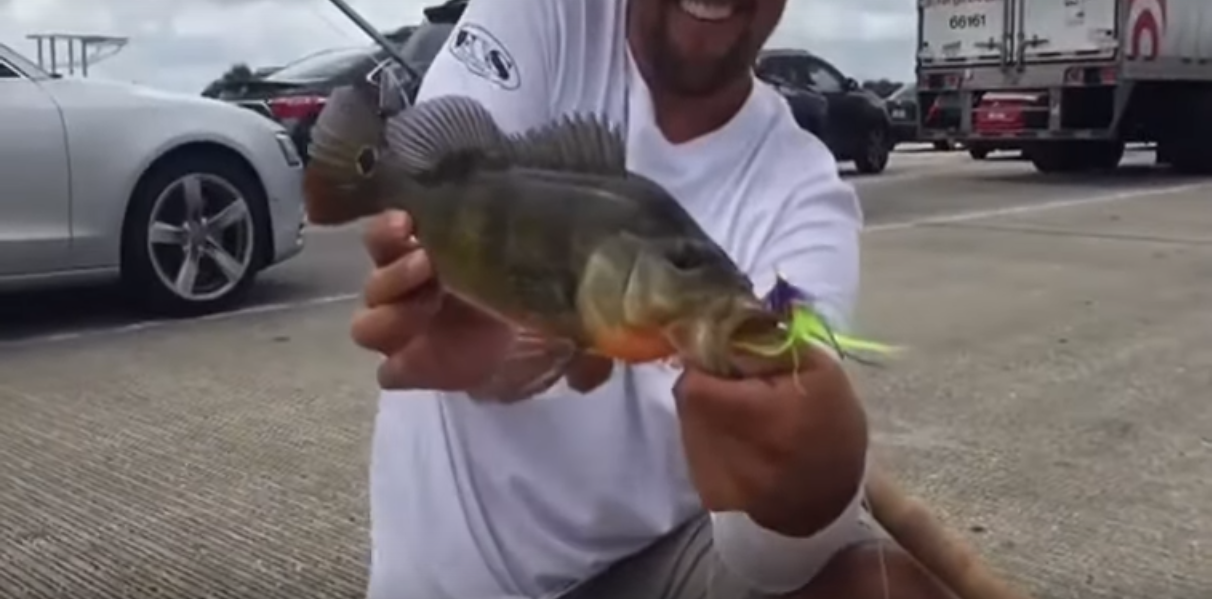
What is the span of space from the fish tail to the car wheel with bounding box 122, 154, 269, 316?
17.7 ft

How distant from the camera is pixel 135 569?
3.54 meters

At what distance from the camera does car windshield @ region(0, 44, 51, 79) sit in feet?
21.0

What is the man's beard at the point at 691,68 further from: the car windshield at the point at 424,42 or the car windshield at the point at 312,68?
the car windshield at the point at 312,68

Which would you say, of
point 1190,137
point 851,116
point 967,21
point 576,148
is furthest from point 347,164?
point 851,116

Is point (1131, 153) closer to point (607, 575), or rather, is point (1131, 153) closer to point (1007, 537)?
point (1007, 537)

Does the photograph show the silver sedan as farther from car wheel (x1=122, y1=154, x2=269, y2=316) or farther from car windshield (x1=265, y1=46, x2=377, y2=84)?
car windshield (x1=265, y1=46, x2=377, y2=84)

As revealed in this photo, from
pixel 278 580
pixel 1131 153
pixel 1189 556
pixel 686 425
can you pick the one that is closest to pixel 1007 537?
pixel 1189 556

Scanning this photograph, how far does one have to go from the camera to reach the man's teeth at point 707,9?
5.17ft

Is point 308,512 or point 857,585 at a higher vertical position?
point 857,585

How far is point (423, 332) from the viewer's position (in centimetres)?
142

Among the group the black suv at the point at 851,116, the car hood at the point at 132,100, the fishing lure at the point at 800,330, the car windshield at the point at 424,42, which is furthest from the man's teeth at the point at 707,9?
the black suv at the point at 851,116

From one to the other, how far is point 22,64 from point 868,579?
562cm

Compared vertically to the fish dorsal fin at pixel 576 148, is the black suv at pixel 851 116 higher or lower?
lower

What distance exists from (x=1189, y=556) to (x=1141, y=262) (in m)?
5.30
